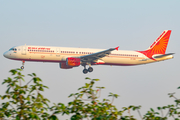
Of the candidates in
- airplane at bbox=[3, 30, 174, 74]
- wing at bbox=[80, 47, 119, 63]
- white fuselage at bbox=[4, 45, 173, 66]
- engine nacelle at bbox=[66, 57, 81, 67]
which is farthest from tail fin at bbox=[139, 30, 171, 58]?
engine nacelle at bbox=[66, 57, 81, 67]

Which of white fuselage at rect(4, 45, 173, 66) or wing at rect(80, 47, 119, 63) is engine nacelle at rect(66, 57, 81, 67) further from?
white fuselage at rect(4, 45, 173, 66)

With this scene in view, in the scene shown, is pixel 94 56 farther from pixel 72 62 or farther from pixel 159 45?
pixel 159 45

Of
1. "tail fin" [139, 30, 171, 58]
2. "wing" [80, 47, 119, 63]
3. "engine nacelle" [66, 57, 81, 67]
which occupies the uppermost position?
"tail fin" [139, 30, 171, 58]

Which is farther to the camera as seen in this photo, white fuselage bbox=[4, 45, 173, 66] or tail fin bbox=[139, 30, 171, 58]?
tail fin bbox=[139, 30, 171, 58]

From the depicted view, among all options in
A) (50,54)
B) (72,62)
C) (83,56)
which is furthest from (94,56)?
(50,54)

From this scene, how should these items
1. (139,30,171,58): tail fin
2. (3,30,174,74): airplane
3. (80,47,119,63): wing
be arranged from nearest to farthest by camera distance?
(3,30,174,74): airplane
(80,47,119,63): wing
(139,30,171,58): tail fin

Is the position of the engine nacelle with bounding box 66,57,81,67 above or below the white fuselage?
below

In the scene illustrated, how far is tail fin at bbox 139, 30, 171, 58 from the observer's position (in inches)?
2209

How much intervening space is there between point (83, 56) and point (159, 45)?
18.9 m

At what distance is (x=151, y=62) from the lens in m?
55.8

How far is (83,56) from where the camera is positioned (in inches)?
1909

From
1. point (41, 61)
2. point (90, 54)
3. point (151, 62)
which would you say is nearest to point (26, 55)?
point (41, 61)

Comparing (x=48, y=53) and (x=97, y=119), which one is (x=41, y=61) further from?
(x=97, y=119)

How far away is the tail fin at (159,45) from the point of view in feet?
184
